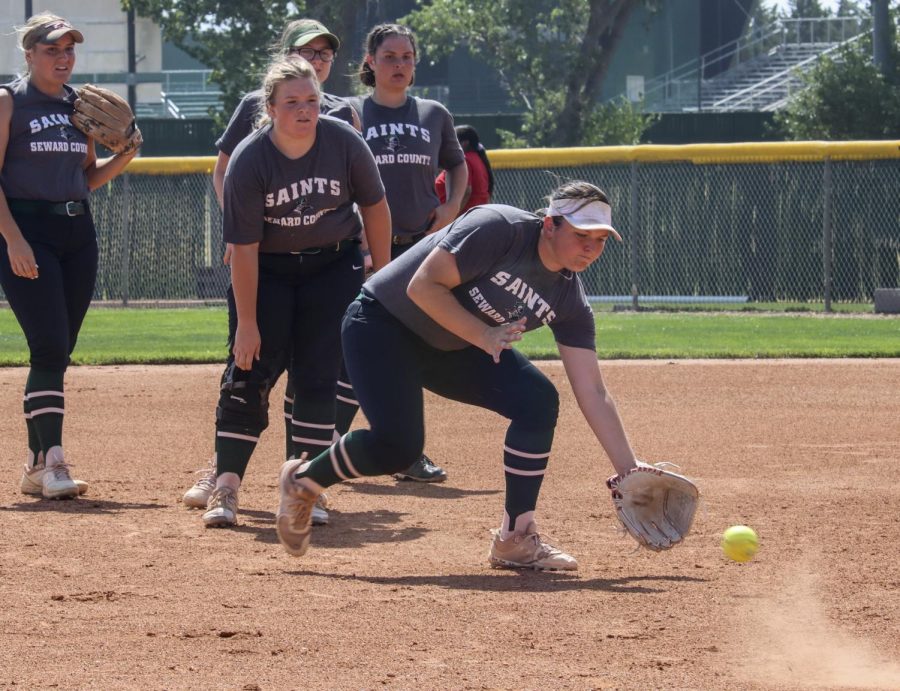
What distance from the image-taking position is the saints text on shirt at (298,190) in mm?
→ 5430

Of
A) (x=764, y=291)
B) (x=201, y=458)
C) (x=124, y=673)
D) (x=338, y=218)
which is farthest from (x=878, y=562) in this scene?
(x=764, y=291)

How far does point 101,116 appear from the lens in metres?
6.44

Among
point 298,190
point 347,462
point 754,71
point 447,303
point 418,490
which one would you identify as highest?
point 754,71

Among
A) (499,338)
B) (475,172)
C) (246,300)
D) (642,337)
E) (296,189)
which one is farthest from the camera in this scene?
(642,337)

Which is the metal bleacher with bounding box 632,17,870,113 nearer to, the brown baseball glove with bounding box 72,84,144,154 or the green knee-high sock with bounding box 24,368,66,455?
the brown baseball glove with bounding box 72,84,144,154

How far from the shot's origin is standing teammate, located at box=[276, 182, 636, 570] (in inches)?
182

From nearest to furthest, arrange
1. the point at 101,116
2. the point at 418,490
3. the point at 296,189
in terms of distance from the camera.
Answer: the point at 296,189
the point at 101,116
the point at 418,490

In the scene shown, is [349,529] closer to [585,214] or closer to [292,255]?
[292,255]

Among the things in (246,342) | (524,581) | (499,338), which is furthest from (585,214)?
(246,342)

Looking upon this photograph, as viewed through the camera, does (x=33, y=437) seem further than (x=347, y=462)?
Yes

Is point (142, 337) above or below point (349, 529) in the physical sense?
above

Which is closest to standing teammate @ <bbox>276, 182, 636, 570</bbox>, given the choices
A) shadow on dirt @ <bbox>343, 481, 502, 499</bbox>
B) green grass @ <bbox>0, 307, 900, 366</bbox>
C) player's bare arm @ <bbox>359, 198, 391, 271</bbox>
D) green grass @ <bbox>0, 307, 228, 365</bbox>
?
player's bare arm @ <bbox>359, 198, 391, 271</bbox>

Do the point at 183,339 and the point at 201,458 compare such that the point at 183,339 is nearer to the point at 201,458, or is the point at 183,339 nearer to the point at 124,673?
the point at 201,458

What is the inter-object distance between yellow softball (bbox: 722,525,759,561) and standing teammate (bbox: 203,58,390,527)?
1744 millimetres
